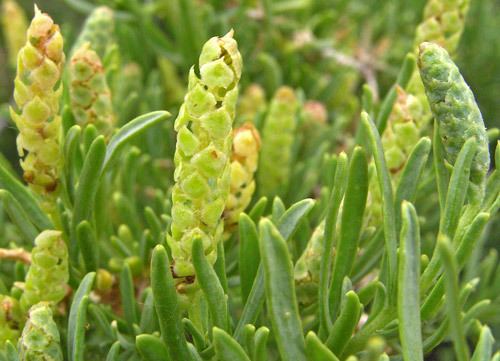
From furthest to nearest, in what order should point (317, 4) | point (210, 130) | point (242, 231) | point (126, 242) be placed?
1. point (317, 4)
2. point (126, 242)
3. point (242, 231)
4. point (210, 130)

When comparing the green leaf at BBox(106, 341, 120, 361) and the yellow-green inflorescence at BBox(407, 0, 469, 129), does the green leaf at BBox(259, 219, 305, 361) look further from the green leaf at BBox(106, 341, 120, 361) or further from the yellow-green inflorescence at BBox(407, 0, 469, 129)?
the yellow-green inflorescence at BBox(407, 0, 469, 129)

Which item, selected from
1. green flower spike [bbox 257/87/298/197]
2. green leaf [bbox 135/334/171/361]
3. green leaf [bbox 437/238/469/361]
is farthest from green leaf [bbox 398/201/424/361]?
green flower spike [bbox 257/87/298/197]

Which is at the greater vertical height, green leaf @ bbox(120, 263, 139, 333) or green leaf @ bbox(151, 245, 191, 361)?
green leaf @ bbox(151, 245, 191, 361)

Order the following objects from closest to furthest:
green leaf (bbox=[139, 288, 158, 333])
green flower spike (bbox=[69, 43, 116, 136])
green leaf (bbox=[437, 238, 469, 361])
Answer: green leaf (bbox=[437, 238, 469, 361]) → green leaf (bbox=[139, 288, 158, 333]) → green flower spike (bbox=[69, 43, 116, 136])

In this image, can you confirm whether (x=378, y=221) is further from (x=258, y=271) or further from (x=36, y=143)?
(x=36, y=143)

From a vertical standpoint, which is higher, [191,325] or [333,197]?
[333,197]

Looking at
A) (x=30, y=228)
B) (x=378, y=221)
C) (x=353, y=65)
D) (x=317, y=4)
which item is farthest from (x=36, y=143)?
(x=317, y=4)

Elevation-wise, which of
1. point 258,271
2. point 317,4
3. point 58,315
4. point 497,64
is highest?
point 317,4
